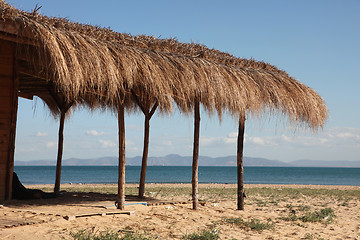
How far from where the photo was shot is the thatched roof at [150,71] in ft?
17.1

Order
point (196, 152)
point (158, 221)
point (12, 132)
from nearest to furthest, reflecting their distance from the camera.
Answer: point (158, 221) → point (12, 132) → point (196, 152)

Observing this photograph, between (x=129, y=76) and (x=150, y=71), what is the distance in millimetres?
437

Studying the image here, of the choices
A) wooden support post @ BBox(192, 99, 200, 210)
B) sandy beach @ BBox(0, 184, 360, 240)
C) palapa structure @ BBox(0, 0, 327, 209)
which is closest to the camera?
sandy beach @ BBox(0, 184, 360, 240)

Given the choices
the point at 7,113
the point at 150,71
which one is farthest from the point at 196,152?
the point at 7,113

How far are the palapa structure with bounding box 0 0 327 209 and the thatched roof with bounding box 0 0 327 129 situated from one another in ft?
0.05

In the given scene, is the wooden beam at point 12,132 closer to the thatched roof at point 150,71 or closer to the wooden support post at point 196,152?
the thatched roof at point 150,71

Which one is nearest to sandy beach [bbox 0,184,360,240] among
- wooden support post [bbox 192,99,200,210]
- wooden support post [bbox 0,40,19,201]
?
wooden support post [bbox 192,99,200,210]

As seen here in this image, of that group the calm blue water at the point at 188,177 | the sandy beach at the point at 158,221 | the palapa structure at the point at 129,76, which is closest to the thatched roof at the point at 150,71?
the palapa structure at the point at 129,76

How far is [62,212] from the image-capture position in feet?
19.4

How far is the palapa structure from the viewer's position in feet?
17.3

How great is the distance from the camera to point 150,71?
20.2 ft

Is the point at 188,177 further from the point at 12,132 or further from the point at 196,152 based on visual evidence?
the point at 12,132

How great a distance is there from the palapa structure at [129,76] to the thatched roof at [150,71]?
14 mm

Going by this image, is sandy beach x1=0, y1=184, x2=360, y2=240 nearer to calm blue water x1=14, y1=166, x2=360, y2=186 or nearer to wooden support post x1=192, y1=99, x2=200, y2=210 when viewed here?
wooden support post x1=192, y1=99, x2=200, y2=210
